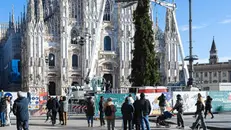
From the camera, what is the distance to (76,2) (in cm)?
5772

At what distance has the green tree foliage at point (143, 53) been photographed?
103 feet

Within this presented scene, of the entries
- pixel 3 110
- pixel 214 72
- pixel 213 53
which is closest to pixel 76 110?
pixel 3 110

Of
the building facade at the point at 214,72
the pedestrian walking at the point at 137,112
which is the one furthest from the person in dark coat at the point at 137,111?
the building facade at the point at 214,72

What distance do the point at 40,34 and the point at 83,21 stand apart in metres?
6.74

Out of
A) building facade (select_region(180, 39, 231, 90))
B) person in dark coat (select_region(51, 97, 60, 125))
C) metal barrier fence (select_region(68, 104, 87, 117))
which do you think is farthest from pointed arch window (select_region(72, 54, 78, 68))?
building facade (select_region(180, 39, 231, 90))

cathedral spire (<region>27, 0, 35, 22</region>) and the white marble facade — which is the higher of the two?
cathedral spire (<region>27, 0, 35, 22</region>)

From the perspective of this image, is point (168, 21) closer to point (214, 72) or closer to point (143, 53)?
point (143, 53)

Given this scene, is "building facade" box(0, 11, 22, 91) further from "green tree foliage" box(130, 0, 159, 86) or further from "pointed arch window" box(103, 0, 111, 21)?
"green tree foliage" box(130, 0, 159, 86)

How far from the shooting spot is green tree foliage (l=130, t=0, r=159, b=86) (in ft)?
103

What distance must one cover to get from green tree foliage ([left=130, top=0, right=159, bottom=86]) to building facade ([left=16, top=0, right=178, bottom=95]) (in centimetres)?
1876

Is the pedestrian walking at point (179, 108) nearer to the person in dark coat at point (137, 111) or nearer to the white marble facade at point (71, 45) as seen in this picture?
the person in dark coat at point (137, 111)

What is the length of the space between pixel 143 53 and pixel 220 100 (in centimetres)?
697

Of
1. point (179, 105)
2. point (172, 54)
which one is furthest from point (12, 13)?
point (179, 105)

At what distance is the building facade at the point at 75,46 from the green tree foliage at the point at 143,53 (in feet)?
61.6
